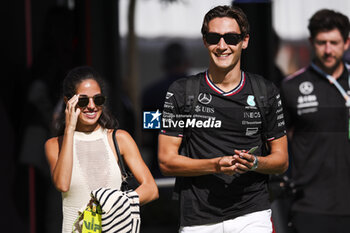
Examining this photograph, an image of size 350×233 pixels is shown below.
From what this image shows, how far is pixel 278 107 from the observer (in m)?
4.81

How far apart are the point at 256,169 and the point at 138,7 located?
87.9 inches

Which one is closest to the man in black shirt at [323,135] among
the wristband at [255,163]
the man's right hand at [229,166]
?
the wristband at [255,163]

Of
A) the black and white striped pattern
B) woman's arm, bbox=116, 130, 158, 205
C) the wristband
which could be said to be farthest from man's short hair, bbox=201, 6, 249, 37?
the black and white striped pattern

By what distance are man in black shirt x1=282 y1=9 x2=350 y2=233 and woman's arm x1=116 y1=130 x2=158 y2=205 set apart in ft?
5.26

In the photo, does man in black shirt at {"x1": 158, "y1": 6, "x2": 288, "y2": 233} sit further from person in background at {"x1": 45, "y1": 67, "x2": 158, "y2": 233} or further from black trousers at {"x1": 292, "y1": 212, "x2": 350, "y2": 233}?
black trousers at {"x1": 292, "y1": 212, "x2": 350, "y2": 233}

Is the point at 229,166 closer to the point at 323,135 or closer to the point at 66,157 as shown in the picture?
the point at 66,157

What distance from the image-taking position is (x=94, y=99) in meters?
4.62

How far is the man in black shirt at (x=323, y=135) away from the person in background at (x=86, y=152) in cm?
161

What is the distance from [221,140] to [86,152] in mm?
857

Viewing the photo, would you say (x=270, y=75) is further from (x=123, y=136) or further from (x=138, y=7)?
(x=123, y=136)

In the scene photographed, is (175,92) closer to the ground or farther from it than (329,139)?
farther from it

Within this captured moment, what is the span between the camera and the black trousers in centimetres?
559

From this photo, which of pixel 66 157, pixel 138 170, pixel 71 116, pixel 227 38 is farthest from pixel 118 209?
pixel 227 38

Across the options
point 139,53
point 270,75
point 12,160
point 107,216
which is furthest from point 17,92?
point 107,216
